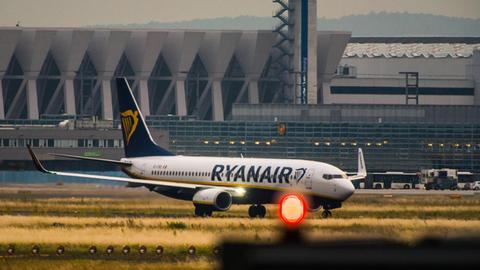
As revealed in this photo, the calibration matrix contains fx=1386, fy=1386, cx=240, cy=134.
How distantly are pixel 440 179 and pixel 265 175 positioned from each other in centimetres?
9398

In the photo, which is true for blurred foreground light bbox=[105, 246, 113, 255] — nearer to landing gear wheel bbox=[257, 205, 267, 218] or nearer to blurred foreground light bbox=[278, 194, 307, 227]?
blurred foreground light bbox=[278, 194, 307, 227]

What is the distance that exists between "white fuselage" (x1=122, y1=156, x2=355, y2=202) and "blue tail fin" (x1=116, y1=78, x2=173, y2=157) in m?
3.58

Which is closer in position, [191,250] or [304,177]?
[191,250]

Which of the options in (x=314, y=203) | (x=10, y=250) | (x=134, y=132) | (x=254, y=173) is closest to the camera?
(x=10, y=250)

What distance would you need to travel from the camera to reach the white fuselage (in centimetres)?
7444

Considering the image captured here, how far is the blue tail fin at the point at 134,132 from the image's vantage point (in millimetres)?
85469

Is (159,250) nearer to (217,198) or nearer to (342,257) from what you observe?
(217,198)

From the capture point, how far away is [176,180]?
265 feet

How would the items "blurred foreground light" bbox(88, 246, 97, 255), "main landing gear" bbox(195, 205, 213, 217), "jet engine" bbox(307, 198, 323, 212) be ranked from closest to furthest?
"blurred foreground light" bbox(88, 246, 97, 255), "jet engine" bbox(307, 198, 323, 212), "main landing gear" bbox(195, 205, 213, 217)

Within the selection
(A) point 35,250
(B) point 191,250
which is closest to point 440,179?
(B) point 191,250

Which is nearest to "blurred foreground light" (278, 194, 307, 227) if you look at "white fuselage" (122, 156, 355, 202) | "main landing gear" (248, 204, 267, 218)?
"white fuselage" (122, 156, 355, 202)

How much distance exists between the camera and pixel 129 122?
8781 cm

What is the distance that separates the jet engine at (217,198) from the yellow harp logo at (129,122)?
12383 millimetres

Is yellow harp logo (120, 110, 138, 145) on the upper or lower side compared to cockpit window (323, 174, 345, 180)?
upper
